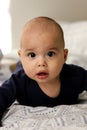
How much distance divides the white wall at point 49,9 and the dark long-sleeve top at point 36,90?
1059 mm

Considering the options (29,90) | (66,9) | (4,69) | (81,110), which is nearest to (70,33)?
(66,9)

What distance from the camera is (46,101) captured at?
944 millimetres

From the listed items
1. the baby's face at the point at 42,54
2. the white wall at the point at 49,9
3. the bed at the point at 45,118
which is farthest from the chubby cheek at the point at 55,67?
the white wall at the point at 49,9

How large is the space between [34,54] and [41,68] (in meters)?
0.05

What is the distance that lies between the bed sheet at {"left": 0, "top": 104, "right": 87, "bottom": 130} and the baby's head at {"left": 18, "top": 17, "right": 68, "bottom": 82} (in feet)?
0.35

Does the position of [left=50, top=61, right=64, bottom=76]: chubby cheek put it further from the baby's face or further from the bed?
the bed

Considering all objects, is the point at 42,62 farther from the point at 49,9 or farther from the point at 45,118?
the point at 49,9

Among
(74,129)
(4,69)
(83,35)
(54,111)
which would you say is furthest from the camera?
(83,35)

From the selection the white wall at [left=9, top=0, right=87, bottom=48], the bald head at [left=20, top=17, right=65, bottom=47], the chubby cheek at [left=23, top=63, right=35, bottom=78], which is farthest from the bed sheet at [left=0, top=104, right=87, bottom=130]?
the white wall at [left=9, top=0, right=87, bottom=48]

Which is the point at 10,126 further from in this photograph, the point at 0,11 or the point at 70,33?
the point at 0,11

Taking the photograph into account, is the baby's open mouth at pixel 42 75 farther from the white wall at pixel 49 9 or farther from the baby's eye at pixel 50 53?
the white wall at pixel 49 9

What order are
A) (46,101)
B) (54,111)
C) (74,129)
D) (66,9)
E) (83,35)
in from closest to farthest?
(74,129) → (54,111) → (46,101) → (83,35) → (66,9)

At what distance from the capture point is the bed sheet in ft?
2.35

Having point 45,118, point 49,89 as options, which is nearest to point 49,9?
point 49,89
